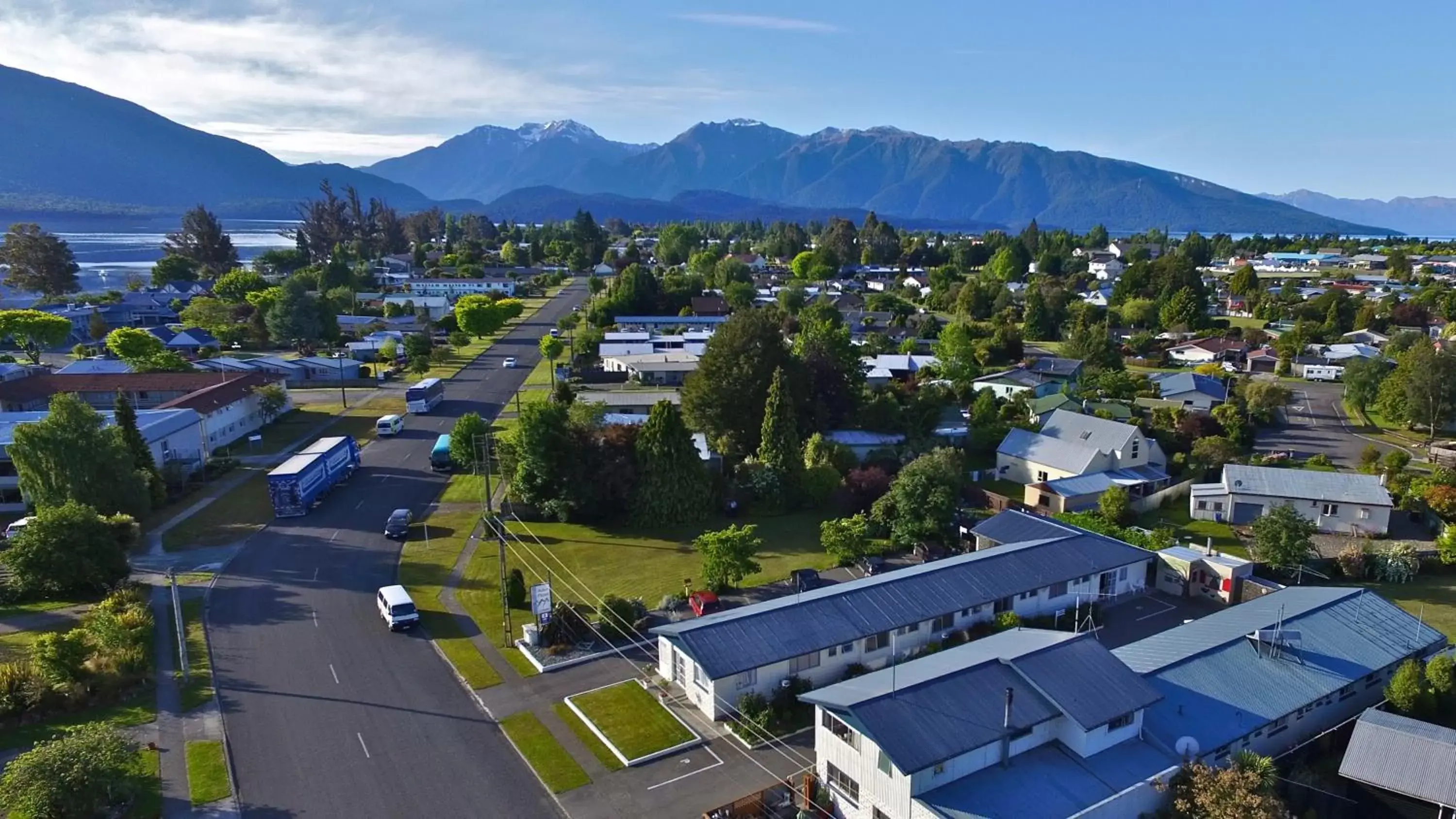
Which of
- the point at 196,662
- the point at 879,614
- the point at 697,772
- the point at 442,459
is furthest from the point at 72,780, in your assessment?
the point at 442,459

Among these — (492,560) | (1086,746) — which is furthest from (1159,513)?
(492,560)

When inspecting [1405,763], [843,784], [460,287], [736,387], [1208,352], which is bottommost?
[843,784]

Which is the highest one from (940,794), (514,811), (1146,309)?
(1146,309)

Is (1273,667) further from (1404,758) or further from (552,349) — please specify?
(552,349)

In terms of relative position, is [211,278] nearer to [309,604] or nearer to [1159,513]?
[309,604]

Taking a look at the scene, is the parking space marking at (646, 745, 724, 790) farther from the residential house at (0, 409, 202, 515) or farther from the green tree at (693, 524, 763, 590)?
the residential house at (0, 409, 202, 515)

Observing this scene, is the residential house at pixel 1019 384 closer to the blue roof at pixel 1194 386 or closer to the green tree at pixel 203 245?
the blue roof at pixel 1194 386
